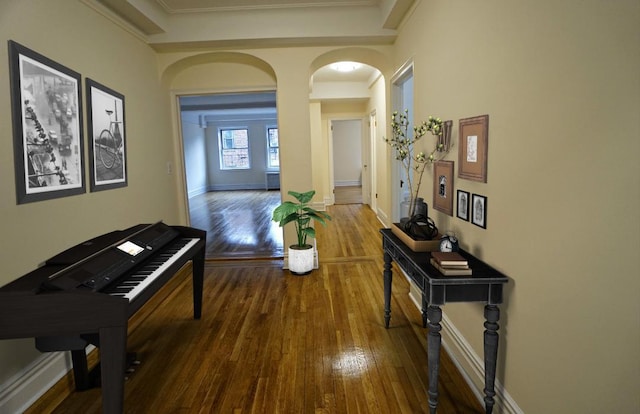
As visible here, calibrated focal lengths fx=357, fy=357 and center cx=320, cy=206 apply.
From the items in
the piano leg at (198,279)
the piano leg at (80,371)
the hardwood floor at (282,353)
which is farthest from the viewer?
the piano leg at (198,279)

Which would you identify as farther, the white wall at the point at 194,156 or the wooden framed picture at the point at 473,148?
the white wall at the point at 194,156

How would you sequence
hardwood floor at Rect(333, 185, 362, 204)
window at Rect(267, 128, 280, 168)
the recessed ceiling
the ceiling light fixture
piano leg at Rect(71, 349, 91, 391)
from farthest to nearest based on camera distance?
1. window at Rect(267, 128, 280, 168)
2. hardwood floor at Rect(333, 185, 362, 204)
3. the ceiling light fixture
4. the recessed ceiling
5. piano leg at Rect(71, 349, 91, 391)

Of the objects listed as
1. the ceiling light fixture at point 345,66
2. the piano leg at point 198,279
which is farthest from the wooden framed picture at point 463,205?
the ceiling light fixture at point 345,66

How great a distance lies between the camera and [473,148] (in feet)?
6.73

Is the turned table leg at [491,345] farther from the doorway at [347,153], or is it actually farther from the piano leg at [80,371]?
the doorway at [347,153]

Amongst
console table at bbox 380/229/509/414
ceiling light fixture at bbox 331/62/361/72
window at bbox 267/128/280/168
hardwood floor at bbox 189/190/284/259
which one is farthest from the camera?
window at bbox 267/128/280/168

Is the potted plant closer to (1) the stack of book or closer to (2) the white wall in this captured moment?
(1) the stack of book

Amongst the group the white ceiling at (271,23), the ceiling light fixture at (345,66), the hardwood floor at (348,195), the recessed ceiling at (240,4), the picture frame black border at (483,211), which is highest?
the ceiling light fixture at (345,66)

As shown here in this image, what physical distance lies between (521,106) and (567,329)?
0.94 m

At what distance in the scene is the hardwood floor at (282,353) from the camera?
205 cm

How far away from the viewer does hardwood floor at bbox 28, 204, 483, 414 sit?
2053 millimetres

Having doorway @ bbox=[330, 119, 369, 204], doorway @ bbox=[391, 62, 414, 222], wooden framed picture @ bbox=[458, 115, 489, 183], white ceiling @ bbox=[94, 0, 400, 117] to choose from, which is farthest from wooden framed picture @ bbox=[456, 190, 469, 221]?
doorway @ bbox=[330, 119, 369, 204]

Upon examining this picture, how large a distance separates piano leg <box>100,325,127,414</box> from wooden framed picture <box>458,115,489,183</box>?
1962 mm

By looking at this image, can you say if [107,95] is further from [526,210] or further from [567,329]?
[567,329]
